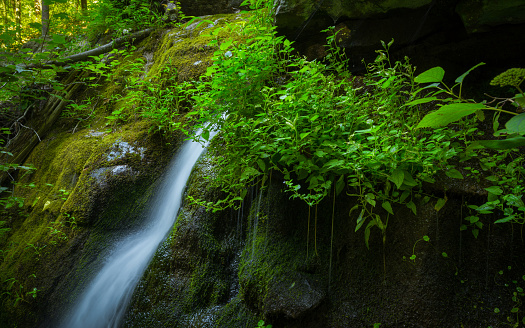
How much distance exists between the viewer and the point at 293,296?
6.15 ft

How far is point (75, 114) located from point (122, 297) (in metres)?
3.70

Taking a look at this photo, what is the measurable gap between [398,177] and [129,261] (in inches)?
101

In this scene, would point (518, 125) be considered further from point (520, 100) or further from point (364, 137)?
point (364, 137)

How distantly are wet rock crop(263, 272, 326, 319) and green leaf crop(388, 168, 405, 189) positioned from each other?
34.3 inches

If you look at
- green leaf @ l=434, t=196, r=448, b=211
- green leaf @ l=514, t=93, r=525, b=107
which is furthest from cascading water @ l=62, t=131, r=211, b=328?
green leaf @ l=514, t=93, r=525, b=107

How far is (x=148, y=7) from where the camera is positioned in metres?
6.39

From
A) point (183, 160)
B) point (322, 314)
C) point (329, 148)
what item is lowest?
point (322, 314)

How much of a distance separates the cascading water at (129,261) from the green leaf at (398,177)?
1805 millimetres

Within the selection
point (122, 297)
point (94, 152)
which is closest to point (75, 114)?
point (94, 152)

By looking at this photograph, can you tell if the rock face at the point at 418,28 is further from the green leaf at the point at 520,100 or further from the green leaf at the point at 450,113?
the green leaf at the point at 450,113

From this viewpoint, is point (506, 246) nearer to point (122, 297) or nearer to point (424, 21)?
point (424, 21)

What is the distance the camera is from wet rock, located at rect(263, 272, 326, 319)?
72.1 inches

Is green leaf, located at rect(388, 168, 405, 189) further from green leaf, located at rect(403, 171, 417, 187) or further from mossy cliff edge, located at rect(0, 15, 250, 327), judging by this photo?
mossy cliff edge, located at rect(0, 15, 250, 327)

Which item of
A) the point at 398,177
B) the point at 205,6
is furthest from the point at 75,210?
the point at 205,6
